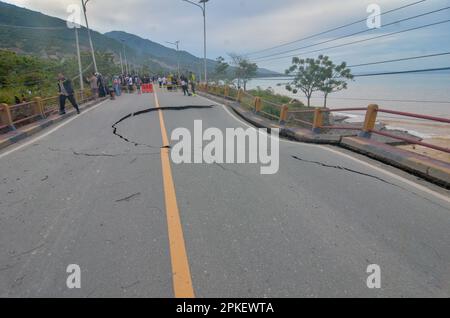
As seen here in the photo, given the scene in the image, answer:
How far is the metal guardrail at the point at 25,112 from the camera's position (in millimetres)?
7594

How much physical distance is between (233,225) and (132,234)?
1170 mm

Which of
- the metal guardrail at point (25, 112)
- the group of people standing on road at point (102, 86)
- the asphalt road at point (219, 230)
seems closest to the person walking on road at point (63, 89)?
the group of people standing on road at point (102, 86)

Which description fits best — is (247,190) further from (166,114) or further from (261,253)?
(166,114)

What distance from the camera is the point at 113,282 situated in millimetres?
2154

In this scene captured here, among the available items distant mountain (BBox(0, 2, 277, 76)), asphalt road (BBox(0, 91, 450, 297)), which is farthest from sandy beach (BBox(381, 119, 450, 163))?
distant mountain (BBox(0, 2, 277, 76))

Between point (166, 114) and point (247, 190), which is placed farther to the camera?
point (166, 114)

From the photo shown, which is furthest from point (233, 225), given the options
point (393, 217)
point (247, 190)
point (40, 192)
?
point (40, 192)

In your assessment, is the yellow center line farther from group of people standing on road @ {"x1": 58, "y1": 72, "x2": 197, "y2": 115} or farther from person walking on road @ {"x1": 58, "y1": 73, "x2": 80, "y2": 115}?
group of people standing on road @ {"x1": 58, "y1": 72, "x2": 197, "y2": 115}

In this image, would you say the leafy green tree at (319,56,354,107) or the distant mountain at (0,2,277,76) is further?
the distant mountain at (0,2,277,76)

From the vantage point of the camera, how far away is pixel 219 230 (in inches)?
114

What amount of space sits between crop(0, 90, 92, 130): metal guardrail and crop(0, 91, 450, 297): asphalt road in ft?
12.0

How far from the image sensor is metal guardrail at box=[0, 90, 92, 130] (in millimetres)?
7594

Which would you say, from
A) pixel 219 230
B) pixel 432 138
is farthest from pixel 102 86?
pixel 432 138

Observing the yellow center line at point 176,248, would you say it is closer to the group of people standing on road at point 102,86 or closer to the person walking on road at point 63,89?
the person walking on road at point 63,89
